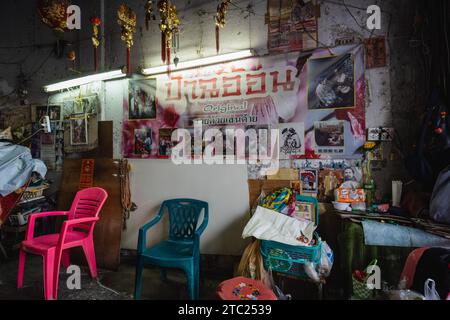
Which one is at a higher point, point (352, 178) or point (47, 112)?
point (47, 112)

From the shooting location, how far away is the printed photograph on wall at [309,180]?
9.08 feet

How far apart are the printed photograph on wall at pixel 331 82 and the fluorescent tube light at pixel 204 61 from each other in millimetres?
760

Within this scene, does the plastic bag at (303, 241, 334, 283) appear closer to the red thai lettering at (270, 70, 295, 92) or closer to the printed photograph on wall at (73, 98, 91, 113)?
the red thai lettering at (270, 70, 295, 92)

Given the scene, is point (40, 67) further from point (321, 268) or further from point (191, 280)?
point (321, 268)

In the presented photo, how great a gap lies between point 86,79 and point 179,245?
2.62 meters

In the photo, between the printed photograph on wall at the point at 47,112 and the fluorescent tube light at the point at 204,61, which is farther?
the printed photograph on wall at the point at 47,112

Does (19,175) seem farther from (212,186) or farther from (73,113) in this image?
(212,186)

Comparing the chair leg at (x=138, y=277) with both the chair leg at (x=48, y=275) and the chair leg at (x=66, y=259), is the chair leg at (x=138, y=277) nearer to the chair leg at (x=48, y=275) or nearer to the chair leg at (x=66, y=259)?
the chair leg at (x=48, y=275)

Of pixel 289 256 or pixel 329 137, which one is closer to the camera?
pixel 289 256

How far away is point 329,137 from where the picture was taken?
2719 millimetres

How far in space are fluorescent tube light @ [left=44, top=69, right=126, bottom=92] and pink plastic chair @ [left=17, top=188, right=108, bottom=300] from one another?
4.97ft

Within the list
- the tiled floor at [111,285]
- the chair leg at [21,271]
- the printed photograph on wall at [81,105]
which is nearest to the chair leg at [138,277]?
the tiled floor at [111,285]

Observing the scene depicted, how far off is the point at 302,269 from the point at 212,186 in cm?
143

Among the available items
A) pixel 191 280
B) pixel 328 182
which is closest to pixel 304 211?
pixel 328 182
